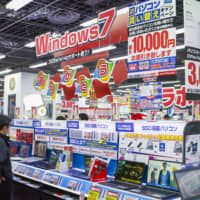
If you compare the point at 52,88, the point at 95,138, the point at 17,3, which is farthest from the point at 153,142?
the point at 17,3

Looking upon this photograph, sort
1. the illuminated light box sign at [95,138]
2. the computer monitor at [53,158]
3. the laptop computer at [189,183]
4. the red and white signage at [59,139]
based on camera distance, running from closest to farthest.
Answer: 1. the laptop computer at [189,183]
2. the illuminated light box sign at [95,138]
3. the computer monitor at [53,158]
4. the red and white signage at [59,139]

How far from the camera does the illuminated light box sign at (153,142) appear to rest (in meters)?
Answer: 3.11

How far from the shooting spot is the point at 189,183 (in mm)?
2293

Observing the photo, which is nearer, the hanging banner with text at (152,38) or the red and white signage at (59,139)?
the hanging banner with text at (152,38)

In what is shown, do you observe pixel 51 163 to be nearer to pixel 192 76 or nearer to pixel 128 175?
pixel 128 175

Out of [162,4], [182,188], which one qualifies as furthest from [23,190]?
[162,4]

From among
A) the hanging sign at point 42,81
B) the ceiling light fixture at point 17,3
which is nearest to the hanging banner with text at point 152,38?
the hanging sign at point 42,81

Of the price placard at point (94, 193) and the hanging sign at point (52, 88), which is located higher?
the hanging sign at point (52, 88)

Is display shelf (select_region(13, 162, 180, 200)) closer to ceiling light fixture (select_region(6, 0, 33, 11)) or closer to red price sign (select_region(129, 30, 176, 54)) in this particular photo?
red price sign (select_region(129, 30, 176, 54))

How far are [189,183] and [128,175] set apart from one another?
1169 mm

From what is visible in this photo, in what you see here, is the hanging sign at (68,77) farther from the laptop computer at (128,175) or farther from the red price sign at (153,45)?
the laptop computer at (128,175)

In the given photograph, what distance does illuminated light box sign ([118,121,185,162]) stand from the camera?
10.2ft

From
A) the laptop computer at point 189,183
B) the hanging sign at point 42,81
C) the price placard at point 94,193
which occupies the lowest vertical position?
the price placard at point 94,193

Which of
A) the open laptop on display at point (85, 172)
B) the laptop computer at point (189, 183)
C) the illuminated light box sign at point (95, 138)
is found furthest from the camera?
the illuminated light box sign at point (95, 138)
